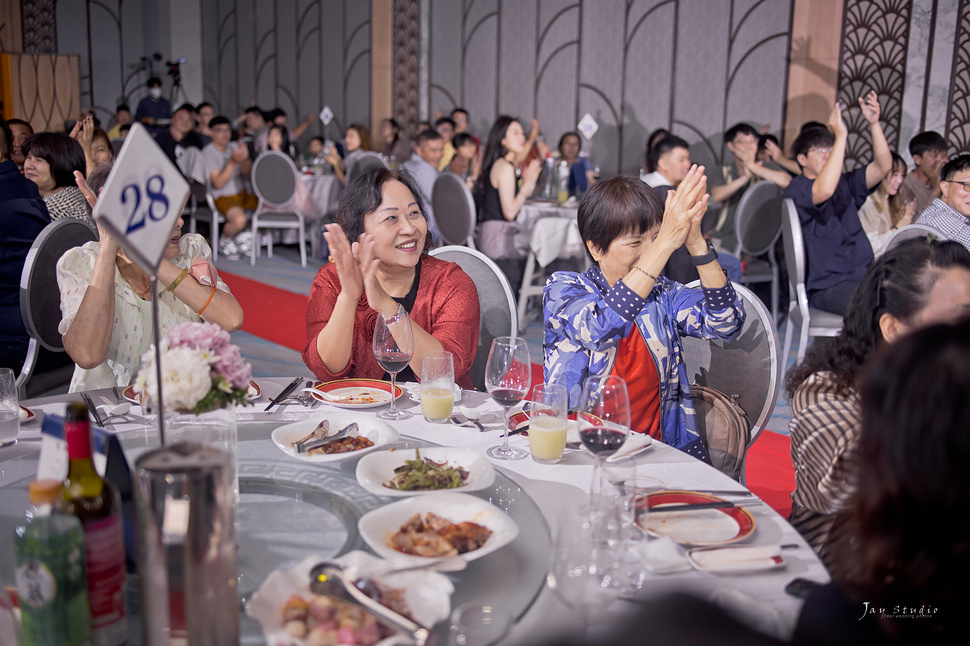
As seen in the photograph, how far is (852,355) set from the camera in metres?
1.56

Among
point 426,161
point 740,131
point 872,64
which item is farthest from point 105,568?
point 872,64

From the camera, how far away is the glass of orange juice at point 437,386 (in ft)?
5.43

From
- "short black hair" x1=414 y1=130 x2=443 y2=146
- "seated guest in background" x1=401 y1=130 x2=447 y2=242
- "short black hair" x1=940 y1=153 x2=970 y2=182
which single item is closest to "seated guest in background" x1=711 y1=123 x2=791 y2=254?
"short black hair" x1=940 y1=153 x2=970 y2=182

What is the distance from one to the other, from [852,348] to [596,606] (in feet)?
3.08

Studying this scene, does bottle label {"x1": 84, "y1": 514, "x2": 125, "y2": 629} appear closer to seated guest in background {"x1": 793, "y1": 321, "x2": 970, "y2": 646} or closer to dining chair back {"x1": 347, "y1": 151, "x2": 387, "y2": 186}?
seated guest in background {"x1": 793, "y1": 321, "x2": 970, "y2": 646}

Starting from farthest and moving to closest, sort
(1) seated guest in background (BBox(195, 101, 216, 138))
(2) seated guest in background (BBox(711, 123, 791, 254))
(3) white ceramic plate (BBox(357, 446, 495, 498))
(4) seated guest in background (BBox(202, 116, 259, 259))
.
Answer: (1) seated guest in background (BBox(195, 101, 216, 138))
(4) seated guest in background (BBox(202, 116, 259, 259))
(2) seated guest in background (BBox(711, 123, 791, 254))
(3) white ceramic plate (BBox(357, 446, 495, 498))

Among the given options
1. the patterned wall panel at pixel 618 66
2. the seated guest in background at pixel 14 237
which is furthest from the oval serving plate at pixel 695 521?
the patterned wall panel at pixel 618 66

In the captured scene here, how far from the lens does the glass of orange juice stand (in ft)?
5.43

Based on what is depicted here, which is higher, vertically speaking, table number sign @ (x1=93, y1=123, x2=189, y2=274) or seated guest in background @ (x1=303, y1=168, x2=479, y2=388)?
table number sign @ (x1=93, y1=123, x2=189, y2=274)

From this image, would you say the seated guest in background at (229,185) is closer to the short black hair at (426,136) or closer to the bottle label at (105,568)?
the short black hair at (426,136)

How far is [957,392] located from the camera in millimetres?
744

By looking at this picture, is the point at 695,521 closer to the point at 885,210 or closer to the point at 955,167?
the point at 955,167

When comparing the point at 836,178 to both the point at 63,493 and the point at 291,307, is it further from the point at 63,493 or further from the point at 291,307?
the point at 63,493

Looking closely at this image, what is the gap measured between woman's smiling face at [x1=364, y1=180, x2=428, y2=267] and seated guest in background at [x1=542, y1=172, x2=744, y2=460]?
1.34ft
